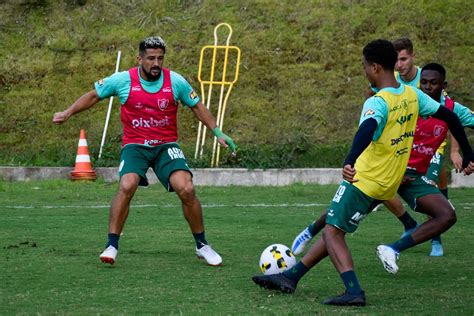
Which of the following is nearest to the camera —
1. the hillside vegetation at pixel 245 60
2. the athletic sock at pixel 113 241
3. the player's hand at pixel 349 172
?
the player's hand at pixel 349 172

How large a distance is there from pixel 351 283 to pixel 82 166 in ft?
36.4

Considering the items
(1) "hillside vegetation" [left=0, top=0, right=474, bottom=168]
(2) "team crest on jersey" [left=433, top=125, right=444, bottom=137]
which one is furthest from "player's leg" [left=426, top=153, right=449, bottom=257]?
(1) "hillside vegetation" [left=0, top=0, right=474, bottom=168]

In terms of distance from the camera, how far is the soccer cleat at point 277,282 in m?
7.75

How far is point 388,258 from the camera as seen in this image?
823 cm

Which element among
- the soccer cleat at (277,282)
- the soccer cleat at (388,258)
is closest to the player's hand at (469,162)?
the soccer cleat at (388,258)

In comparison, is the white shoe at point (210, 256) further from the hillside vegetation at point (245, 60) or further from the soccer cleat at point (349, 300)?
the hillside vegetation at point (245, 60)

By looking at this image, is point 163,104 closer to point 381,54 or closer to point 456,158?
point 456,158

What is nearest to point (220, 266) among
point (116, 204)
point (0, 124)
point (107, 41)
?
point (116, 204)

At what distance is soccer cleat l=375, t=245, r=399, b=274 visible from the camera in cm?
816

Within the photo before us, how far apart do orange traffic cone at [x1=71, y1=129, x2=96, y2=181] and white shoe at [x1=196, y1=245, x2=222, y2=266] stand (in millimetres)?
8636

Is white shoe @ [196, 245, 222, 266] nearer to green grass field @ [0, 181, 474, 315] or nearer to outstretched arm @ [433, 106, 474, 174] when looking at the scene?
green grass field @ [0, 181, 474, 315]

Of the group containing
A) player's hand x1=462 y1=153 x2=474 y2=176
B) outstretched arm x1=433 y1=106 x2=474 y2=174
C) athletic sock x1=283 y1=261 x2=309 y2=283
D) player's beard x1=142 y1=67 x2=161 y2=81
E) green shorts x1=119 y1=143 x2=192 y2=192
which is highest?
player's beard x1=142 y1=67 x2=161 y2=81

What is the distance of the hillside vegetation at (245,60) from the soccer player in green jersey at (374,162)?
11028mm

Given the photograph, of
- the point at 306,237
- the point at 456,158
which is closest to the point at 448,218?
the point at 456,158
